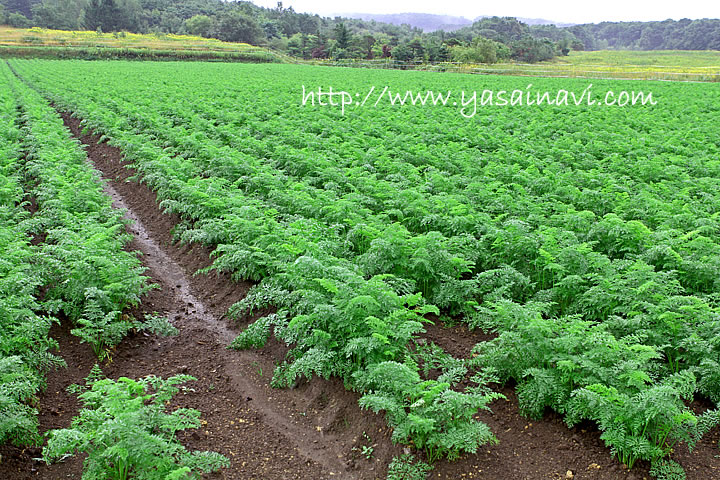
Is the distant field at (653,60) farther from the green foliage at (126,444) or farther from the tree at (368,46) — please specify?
the green foliage at (126,444)

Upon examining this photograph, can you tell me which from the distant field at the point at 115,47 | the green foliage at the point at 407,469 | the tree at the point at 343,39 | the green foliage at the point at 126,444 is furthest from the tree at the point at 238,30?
the green foliage at the point at 407,469

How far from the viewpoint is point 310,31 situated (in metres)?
143

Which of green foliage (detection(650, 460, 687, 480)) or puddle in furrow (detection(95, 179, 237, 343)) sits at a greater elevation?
green foliage (detection(650, 460, 687, 480))

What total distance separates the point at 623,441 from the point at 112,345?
6582 millimetres

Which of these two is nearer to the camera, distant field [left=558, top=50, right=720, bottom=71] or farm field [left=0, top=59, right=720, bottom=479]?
farm field [left=0, top=59, right=720, bottom=479]

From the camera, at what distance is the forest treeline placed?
88688 millimetres

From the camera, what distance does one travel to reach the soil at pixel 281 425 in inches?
235

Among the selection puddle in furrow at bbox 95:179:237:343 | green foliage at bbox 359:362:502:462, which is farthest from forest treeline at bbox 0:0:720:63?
green foliage at bbox 359:362:502:462

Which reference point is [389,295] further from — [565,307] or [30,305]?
[30,305]

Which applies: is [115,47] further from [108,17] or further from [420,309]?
[420,309]

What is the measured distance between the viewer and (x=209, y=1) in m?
166

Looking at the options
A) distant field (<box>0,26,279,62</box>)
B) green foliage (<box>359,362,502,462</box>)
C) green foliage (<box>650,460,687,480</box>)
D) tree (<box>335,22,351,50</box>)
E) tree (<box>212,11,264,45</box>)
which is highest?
tree (<box>212,11,264,45</box>)

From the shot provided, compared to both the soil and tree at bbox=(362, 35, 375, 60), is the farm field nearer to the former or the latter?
the soil

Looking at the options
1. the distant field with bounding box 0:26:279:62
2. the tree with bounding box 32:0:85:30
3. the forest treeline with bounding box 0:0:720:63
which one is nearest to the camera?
→ the distant field with bounding box 0:26:279:62
